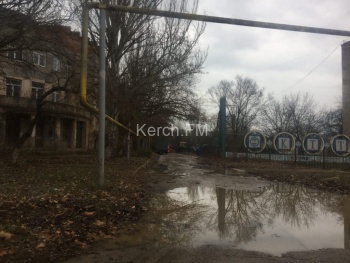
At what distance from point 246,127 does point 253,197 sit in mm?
64085

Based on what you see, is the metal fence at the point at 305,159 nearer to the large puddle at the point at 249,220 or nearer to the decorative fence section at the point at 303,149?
the decorative fence section at the point at 303,149

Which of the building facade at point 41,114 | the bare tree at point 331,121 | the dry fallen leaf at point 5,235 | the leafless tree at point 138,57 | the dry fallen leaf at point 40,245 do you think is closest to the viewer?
the dry fallen leaf at point 40,245

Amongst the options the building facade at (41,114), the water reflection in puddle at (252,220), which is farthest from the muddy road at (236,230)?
the building facade at (41,114)

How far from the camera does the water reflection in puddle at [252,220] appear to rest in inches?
213

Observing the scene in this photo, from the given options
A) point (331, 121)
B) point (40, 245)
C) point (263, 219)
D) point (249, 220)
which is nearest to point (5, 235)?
point (40, 245)

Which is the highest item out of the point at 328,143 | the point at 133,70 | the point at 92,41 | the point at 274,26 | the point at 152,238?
the point at 92,41

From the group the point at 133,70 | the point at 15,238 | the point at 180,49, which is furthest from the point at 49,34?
the point at 15,238

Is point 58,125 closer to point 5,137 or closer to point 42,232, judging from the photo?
point 5,137

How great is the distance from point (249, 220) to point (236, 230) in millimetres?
944

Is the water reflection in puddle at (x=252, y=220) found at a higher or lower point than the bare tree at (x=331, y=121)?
lower

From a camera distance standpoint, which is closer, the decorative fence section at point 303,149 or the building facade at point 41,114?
the decorative fence section at point 303,149

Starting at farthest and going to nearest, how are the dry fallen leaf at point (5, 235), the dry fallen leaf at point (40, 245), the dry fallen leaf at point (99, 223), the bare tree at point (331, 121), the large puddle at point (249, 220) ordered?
1. the bare tree at point (331, 121)
2. the dry fallen leaf at point (99, 223)
3. the large puddle at point (249, 220)
4. the dry fallen leaf at point (5, 235)
5. the dry fallen leaf at point (40, 245)

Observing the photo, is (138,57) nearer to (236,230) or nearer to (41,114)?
(41,114)

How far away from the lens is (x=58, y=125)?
131ft
